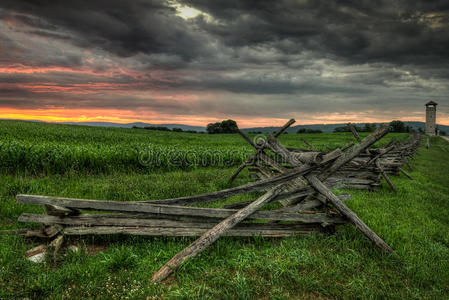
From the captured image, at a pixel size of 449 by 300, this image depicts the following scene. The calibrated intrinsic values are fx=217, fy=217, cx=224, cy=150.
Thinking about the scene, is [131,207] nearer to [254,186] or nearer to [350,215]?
[254,186]

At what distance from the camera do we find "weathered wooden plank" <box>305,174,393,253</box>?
11.7 feet

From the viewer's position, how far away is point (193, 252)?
10.00ft

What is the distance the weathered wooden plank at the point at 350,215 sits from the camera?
3.56m

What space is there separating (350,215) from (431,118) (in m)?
104

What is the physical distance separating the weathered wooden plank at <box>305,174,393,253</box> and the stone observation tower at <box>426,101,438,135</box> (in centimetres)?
10328

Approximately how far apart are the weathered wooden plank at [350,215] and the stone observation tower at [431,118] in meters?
103

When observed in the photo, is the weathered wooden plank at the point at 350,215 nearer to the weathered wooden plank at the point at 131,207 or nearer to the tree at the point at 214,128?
the weathered wooden plank at the point at 131,207

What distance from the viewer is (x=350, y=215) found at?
3617 millimetres

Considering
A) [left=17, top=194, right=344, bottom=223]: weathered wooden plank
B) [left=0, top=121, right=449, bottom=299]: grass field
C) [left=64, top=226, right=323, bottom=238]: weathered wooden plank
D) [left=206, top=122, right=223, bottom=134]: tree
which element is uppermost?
[left=206, top=122, right=223, bottom=134]: tree

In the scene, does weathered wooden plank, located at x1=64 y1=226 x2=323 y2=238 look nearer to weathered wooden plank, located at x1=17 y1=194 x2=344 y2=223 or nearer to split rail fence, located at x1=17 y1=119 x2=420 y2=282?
split rail fence, located at x1=17 y1=119 x2=420 y2=282

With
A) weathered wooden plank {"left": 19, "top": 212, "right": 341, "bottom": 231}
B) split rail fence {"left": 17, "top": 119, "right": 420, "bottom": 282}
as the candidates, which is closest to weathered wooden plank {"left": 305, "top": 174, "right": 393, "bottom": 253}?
split rail fence {"left": 17, "top": 119, "right": 420, "bottom": 282}

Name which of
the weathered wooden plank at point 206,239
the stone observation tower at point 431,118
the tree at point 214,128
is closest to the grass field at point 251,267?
the weathered wooden plank at point 206,239

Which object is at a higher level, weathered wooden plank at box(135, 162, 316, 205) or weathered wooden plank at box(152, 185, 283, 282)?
weathered wooden plank at box(135, 162, 316, 205)

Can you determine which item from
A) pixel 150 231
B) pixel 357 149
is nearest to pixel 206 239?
pixel 150 231
